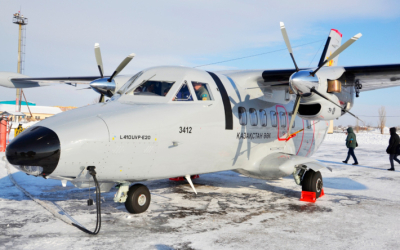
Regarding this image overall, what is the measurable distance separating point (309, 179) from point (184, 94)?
3.89 metres

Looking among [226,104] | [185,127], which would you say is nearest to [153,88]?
[185,127]

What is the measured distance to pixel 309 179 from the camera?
794cm

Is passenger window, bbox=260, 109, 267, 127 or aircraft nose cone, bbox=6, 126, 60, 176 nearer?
aircraft nose cone, bbox=6, 126, 60, 176

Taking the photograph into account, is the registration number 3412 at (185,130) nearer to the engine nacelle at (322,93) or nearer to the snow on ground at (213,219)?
the snow on ground at (213,219)

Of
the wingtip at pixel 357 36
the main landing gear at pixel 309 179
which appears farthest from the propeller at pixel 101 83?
the wingtip at pixel 357 36

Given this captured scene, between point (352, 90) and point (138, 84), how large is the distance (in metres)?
5.20

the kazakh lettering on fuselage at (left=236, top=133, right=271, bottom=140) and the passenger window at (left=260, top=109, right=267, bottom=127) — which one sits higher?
the passenger window at (left=260, top=109, right=267, bottom=127)

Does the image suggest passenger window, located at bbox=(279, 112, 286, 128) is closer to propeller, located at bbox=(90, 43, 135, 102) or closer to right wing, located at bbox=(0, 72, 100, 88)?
propeller, located at bbox=(90, 43, 135, 102)

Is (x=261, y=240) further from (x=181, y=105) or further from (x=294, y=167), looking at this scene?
(x=294, y=167)

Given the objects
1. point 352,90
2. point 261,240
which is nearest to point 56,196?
point 261,240

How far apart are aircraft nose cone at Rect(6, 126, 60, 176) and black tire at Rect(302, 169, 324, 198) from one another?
19.0 feet

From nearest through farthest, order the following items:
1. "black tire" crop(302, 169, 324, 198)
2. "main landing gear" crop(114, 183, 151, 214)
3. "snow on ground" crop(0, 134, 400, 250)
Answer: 1. "snow on ground" crop(0, 134, 400, 250)
2. "main landing gear" crop(114, 183, 151, 214)
3. "black tire" crop(302, 169, 324, 198)

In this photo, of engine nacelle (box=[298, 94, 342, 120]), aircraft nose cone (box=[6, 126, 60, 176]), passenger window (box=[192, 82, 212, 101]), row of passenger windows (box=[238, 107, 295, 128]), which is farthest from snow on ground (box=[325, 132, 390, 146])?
aircraft nose cone (box=[6, 126, 60, 176])

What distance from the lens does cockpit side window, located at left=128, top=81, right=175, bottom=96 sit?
20.4ft
